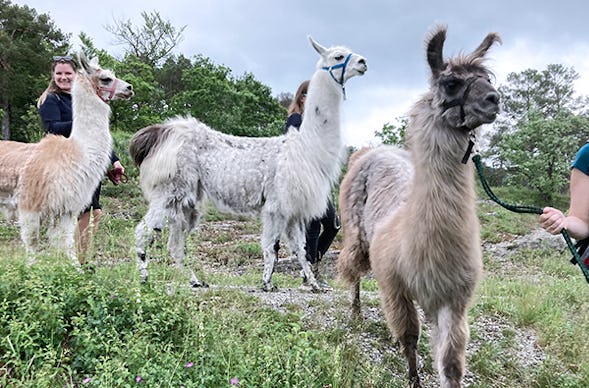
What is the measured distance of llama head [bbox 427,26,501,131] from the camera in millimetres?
2193

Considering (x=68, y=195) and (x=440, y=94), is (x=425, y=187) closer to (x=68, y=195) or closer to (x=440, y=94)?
(x=440, y=94)

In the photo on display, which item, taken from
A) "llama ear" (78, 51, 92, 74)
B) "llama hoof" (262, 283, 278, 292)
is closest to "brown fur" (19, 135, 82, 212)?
"llama ear" (78, 51, 92, 74)

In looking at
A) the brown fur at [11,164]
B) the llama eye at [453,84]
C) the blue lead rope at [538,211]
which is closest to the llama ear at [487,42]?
the llama eye at [453,84]

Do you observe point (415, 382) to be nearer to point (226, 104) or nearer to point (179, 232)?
point (179, 232)

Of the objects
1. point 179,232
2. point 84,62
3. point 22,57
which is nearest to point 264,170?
point 179,232

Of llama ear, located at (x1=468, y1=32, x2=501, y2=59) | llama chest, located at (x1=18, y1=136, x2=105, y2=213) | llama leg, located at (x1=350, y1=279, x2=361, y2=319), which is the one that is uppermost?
llama ear, located at (x1=468, y1=32, x2=501, y2=59)

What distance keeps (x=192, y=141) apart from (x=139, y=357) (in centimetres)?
290

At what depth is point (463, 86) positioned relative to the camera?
7.61 ft

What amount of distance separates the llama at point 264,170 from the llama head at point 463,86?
2.18 m

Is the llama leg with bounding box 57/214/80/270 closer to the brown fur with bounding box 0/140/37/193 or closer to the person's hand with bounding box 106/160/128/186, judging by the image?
→ the brown fur with bounding box 0/140/37/193

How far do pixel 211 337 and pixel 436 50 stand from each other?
203cm

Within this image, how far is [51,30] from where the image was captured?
24938mm

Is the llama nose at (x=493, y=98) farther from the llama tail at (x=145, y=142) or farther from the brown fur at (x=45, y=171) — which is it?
the llama tail at (x=145, y=142)

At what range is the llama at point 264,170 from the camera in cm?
457
